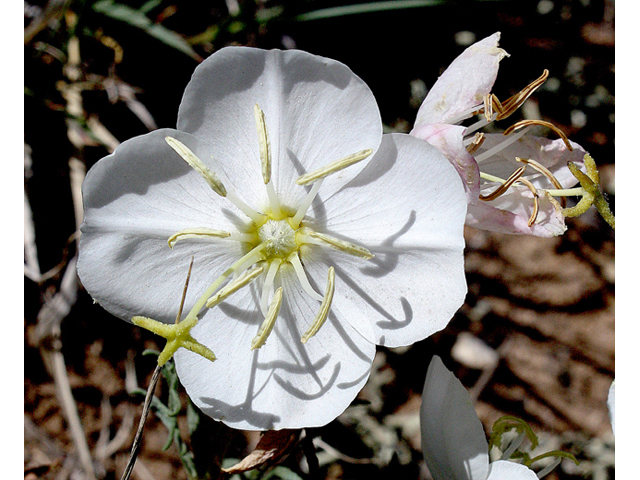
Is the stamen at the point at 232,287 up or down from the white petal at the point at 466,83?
down

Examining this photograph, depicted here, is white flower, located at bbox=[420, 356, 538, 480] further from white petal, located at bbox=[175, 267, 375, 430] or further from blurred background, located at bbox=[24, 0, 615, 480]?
blurred background, located at bbox=[24, 0, 615, 480]

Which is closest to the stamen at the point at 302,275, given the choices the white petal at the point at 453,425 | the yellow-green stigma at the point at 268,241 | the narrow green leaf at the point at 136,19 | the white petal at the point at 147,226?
the yellow-green stigma at the point at 268,241

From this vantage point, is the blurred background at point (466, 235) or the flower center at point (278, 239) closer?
the flower center at point (278, 239)

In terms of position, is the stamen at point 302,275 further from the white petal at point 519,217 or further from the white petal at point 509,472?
the white petal at point 509,472

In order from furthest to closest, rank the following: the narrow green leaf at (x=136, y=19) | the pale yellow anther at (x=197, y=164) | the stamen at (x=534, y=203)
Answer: the narrow green leaf at (x=136, y=19) → the stamen at (x=534, y=203) → the pale yellow anther at (x=197, y=164)

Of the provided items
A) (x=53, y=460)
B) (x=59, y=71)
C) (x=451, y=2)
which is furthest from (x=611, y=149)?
(x=53, y=460)

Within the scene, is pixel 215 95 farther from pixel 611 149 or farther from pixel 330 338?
pixel 611 149

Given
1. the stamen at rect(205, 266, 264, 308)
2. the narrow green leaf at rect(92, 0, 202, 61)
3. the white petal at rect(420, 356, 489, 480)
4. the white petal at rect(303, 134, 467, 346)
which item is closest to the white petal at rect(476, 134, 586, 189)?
the white petal at rect(303, 134, 467, 346)
